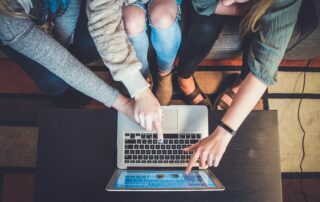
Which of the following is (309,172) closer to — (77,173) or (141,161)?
(141,161)

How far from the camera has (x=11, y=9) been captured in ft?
2.48

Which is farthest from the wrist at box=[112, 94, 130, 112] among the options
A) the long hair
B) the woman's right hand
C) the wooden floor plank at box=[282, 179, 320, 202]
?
the wooden floor plank at box=[282, 179, 320, 202]

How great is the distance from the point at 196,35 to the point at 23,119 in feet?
3.02

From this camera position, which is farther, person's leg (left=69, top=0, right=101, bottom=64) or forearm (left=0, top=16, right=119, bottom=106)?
person's leg (left=69, top=0, right=101, bottom=64)

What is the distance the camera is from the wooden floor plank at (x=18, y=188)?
52.6 inches

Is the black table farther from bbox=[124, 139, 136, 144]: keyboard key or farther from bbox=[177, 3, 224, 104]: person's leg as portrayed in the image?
bbox=[177, 3, 224, 104]: person's leg

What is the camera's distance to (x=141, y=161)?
2.82 ft

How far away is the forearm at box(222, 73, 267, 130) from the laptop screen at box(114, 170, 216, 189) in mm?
170

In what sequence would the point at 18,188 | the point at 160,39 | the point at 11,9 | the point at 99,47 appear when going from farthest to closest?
the point at 18,188 → the point at 160,39 → the point at 99,47 → the point at 11,9

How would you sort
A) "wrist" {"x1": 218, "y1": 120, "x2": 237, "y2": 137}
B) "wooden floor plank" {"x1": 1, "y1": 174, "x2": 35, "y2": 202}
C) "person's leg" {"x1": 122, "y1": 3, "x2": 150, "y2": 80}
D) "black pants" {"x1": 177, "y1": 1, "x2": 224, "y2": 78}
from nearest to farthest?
1. "wrist" {"x1": 218, "y1": 120, "x2": 237, "y2": 137}
2. "person's leg" {"x1": 122, "y1": 3, "x2": 150, "y2": 80}
3. "black pants" {"x1": 177, "y1": 1, "x2": 224, "y2": 78}
4. "wooden floor plank" {"x1": 1, "y1": 174, "x2": 35, "y2": 202}

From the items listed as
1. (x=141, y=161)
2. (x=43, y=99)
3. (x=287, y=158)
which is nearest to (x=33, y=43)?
(x=141, y=161)

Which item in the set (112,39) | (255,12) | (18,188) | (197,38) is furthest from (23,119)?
(255,12)

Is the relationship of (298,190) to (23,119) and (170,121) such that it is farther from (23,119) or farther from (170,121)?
(23,119)

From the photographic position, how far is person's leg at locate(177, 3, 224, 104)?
105cm
